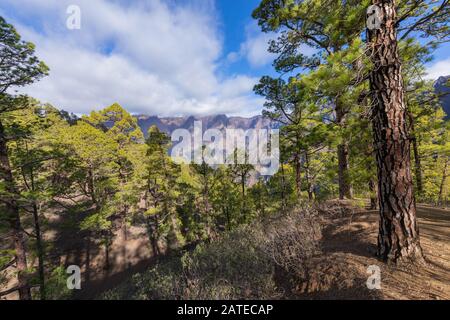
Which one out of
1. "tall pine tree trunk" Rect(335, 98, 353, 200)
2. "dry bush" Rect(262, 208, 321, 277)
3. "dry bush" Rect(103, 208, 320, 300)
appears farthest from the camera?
"tall pine tree trunk" Rect(335, 98, 353, 200)

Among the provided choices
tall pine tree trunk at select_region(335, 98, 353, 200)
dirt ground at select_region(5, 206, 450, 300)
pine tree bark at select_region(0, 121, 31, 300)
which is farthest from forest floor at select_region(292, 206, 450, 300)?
pine tree bark at select_region(0, 121, 31, 300)

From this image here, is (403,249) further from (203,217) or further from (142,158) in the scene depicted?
(203,217)

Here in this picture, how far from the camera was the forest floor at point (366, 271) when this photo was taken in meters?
3.41

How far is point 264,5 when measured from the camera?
784cm

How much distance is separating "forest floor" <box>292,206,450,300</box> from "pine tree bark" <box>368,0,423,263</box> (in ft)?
1.15

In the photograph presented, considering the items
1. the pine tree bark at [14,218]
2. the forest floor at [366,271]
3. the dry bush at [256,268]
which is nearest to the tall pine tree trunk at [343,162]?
the forest floor at [366,271]

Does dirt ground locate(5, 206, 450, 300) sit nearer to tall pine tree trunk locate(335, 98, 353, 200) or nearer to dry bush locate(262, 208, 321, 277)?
dry bush locate(262, 208, 321, 277)

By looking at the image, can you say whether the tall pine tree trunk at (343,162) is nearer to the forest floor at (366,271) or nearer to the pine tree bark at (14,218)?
the forest floor at (366,271)

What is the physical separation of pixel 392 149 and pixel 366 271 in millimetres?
2457

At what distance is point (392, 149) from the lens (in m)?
3.97

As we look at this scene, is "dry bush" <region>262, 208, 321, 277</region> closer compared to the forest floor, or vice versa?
the forest floor

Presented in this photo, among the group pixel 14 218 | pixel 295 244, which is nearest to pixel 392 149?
pixel 295 244

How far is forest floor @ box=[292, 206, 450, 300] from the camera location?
11.2ft

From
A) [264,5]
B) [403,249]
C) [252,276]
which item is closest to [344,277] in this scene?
[403,249]
